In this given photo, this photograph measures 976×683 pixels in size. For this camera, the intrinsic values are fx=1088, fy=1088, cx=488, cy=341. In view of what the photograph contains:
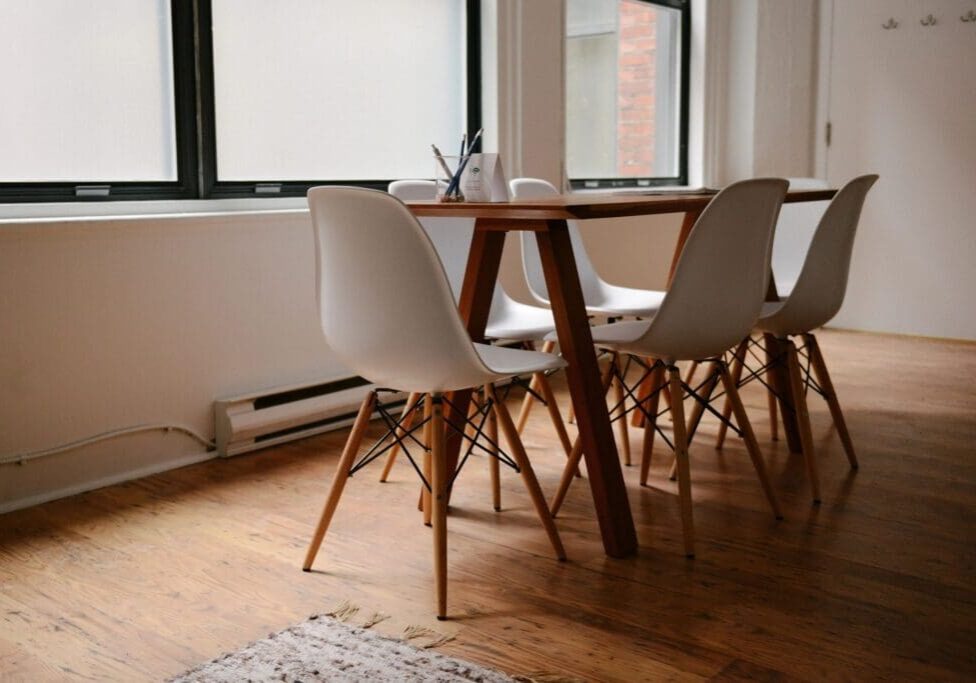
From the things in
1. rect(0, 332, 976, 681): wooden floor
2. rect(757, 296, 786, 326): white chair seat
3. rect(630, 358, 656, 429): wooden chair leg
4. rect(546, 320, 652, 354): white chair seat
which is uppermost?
rect(757, 296, 786, 326): white chair seat

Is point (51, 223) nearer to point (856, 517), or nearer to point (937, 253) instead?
point (856, 517)

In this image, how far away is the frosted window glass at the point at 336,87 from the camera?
11.8ft

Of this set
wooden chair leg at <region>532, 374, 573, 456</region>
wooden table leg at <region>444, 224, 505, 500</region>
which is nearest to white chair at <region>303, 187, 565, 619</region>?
wooden table leg at <region>444, 224, 505, 500</region>

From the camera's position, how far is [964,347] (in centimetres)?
561

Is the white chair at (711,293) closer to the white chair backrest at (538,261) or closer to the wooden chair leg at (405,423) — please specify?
the wooden chair leg at (405,423)

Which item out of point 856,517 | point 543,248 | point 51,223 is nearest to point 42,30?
point 51,223

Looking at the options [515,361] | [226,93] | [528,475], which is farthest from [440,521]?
[226,93]

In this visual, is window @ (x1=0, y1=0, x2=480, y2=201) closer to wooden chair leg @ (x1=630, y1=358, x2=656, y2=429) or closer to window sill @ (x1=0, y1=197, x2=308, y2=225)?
window sill @ (x1=0, y1=197, x2=308, y2=225)

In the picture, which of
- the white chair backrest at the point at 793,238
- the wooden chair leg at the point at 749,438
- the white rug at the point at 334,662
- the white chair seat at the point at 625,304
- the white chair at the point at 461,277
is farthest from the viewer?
the white chair backrest at the point at 793,238

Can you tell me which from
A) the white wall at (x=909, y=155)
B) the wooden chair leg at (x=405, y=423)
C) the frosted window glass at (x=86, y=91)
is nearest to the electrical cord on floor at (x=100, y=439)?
the wooden chair leg at (x=405, y=423)

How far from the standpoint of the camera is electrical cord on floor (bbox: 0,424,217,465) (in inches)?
115

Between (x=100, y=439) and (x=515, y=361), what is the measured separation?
1.37 meters

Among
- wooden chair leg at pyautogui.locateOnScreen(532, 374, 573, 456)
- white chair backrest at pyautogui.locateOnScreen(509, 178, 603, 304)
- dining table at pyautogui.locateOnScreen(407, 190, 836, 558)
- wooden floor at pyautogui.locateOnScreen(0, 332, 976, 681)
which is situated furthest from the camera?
white chair backrest at pyautogui.locateOnScreen(509, 178, 603, 304)

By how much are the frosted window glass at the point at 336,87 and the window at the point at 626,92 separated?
885 mm
